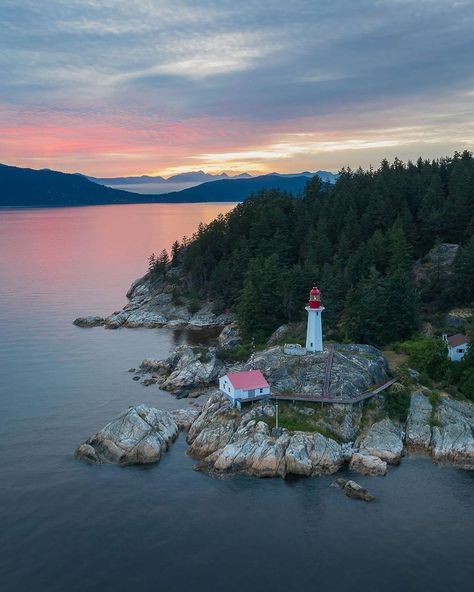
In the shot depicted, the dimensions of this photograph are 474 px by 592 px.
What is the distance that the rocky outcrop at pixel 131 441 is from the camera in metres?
42.1

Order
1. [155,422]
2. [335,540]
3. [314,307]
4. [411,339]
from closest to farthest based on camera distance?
1. [335,540]
2. [155,422]
3. [314,307]
4. [411,339]

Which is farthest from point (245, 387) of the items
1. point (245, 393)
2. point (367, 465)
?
point (367, 465)

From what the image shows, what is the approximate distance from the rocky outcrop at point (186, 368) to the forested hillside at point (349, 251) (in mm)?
9675

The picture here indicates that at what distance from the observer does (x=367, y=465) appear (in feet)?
130

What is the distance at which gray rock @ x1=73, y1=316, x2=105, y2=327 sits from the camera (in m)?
84.6

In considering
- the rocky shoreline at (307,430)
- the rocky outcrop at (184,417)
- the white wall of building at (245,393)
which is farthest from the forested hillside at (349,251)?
the rocky outcrop at (184,417)

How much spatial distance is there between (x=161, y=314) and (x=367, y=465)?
54.3 meters

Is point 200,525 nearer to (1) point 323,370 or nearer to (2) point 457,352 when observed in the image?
(1) point 323,370

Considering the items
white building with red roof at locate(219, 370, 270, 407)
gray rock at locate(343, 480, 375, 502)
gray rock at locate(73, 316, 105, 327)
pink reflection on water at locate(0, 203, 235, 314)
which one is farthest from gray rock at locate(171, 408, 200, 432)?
pink reflection on water at locate(0, 203, 235, 314)

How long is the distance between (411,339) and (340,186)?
148 feet

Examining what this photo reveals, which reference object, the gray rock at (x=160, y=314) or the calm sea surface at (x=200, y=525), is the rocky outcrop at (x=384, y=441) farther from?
the gray rock at (x=160, y=314)

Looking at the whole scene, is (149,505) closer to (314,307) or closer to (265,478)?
(265,478)

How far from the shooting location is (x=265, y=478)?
39219 millimetres

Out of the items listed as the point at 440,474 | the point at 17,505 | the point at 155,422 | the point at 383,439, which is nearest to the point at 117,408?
the point at 155,422
